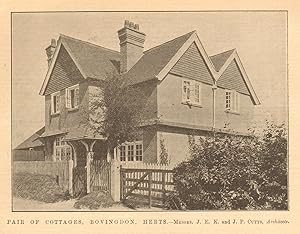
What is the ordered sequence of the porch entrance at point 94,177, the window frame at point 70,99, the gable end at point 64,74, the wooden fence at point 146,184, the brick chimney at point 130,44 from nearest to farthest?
the brick chimney at point 130,44 < the wooden fence at point 146,184 < the porch entrance at point 94,177 < the gable end at point 64,74 < the window frame at point 70,99

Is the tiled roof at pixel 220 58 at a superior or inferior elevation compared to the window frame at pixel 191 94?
superior

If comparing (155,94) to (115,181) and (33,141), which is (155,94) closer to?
(115,181)

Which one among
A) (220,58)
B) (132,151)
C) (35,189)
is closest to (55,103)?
(132,151)

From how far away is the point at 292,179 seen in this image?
13.3 ft

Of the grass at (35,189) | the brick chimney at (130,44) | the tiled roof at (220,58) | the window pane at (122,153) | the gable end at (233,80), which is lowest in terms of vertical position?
the grass at (35,189)

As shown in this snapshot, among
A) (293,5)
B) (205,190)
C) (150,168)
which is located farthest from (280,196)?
(293,5)

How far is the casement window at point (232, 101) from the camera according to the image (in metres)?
4.70

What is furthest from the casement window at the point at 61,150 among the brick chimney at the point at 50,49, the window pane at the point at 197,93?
the window pane at the point at 197,93

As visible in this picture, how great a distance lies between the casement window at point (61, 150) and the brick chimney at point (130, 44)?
0.96 meters

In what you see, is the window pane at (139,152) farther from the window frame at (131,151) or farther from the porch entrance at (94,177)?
the porch entrance at (94,177)
